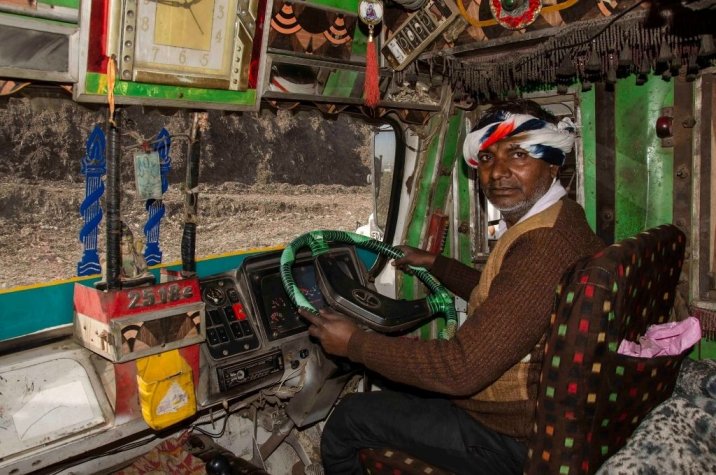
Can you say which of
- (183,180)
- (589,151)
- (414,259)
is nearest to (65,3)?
(183,180)

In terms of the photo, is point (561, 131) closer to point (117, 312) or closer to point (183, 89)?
point (183, 89)

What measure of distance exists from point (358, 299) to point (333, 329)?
34 centimetres

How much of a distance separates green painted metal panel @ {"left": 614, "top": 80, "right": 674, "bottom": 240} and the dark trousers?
1.52 meters

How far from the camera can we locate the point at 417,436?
7.57ft

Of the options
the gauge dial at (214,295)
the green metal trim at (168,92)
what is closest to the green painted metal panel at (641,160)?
the green metal trim at (168,92)

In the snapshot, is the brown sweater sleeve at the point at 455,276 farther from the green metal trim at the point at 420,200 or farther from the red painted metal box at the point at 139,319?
the red painted metal box at the point at 139,319

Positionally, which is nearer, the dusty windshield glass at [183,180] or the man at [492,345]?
the man at [492,345]

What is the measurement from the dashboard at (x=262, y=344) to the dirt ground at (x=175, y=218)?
0.96ft

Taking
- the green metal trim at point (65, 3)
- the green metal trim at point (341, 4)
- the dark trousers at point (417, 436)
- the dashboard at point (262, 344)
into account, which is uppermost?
the green metal trim at point (341, 4)

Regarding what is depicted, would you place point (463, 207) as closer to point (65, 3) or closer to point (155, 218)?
point (155, 218)

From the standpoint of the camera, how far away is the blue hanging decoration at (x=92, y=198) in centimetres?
256

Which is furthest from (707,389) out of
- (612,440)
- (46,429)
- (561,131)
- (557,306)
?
(46,429)

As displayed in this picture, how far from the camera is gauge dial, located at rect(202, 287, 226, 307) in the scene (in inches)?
108

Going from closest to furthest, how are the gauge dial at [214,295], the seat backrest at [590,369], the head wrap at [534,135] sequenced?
the seat backrest at [590,369] < the head wrap at [534,135] < the gauge dial at [214,295]
